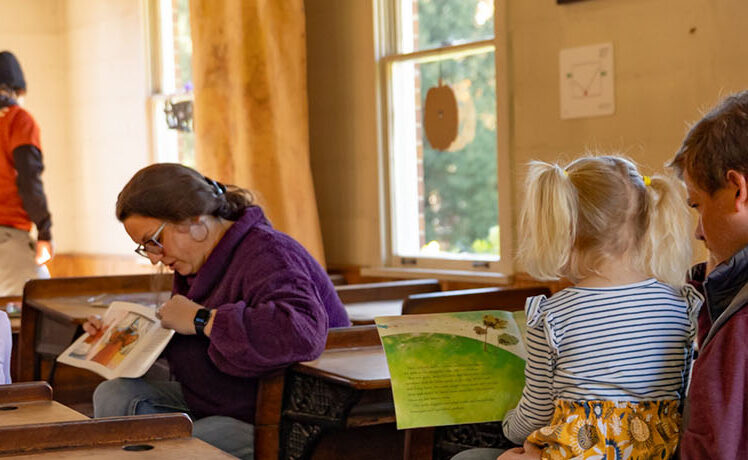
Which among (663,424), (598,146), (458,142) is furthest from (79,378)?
(663,424)

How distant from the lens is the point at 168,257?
9.27 ft

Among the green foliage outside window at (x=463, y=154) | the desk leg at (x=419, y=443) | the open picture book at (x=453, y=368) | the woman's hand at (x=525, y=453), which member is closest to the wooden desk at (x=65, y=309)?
the green foliage outside window at (x=463, y=154)

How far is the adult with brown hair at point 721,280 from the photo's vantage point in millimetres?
1445

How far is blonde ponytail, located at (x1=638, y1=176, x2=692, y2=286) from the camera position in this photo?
1.87 metres

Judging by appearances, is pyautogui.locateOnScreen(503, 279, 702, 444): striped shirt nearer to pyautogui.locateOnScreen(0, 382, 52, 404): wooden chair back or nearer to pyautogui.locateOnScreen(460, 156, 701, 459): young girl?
pyautogui.locateOnScreen(460, 156, 701, 459): young girl

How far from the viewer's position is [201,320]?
8.63 feet

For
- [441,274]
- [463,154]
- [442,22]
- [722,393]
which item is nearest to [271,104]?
[442,22]

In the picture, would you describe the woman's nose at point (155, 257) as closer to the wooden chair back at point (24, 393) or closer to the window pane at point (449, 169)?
the wooden chair back at point (24, 393)

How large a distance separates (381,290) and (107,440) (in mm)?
2380

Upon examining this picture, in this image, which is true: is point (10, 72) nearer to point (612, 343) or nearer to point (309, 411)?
point (309, 411)

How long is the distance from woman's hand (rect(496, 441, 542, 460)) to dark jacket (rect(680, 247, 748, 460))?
392 mm

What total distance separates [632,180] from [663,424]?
0.43 metres

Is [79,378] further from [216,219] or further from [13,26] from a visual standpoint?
[13,26]

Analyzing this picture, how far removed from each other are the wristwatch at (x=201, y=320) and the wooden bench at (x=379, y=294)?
1.12 metres
